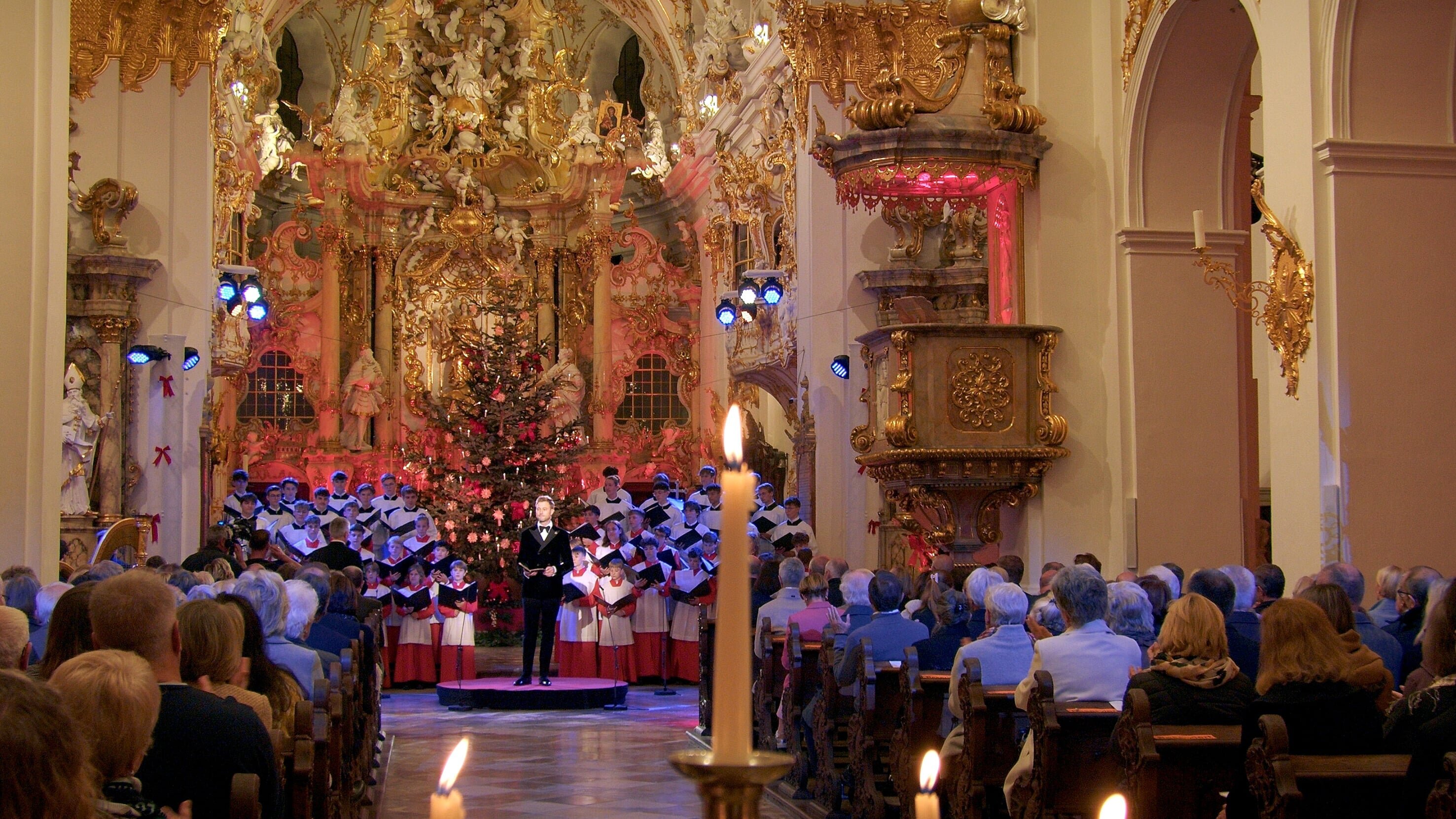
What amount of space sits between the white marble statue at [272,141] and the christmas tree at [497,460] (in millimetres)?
7794

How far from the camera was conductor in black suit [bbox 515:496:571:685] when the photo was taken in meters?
14.2

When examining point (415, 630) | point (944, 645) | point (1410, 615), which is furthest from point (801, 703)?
point (415, 630)

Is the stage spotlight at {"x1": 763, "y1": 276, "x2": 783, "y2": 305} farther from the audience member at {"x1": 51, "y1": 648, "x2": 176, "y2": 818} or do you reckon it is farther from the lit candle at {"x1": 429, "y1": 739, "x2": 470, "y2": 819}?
the lit candle at {"x1": 429, "y1": 739, "x2": 470, "y2": 819}

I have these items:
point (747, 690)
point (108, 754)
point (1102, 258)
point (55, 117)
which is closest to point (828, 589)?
point (1102, 258)

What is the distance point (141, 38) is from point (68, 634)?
43.4ft

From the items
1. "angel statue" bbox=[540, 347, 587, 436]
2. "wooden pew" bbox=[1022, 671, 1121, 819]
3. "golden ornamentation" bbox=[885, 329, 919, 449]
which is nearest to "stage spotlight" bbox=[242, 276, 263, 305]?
"angel statue" bbox=[540, 347, 587, 436]

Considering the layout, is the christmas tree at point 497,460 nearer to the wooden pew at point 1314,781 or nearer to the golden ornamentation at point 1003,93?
the golden ornamentation at point 1003,93

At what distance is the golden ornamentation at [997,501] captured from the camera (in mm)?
12141

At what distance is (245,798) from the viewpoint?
3.71 m

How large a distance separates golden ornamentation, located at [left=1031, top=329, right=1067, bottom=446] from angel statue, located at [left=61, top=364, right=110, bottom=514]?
Answer: 8.18m

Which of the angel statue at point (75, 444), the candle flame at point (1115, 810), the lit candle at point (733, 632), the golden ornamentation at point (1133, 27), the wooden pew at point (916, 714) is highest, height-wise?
the golden ornamentation at point (1133, 27)

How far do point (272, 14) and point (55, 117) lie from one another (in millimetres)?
15645

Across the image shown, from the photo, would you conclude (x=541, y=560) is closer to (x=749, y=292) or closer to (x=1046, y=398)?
(x=1046, y=398)

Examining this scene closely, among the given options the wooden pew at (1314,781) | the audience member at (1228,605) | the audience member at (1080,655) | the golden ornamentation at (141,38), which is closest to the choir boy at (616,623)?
the golden ornamentation at (141,38)
